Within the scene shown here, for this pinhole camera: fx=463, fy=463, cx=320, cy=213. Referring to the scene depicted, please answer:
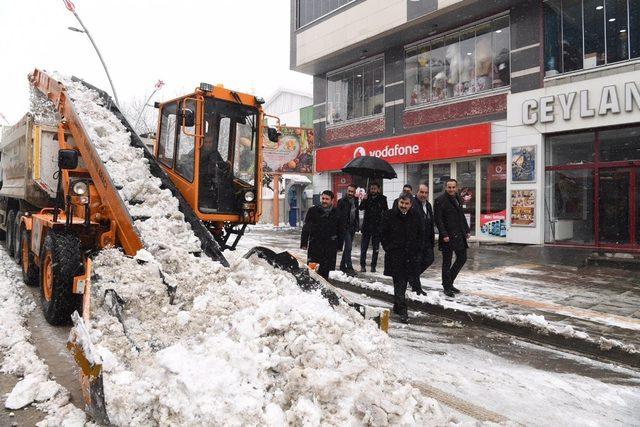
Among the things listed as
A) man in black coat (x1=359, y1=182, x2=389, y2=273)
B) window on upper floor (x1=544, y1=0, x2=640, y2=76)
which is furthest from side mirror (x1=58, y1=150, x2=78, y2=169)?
window on upper floor (x1=544, y1=0, x2=640, y2=76)

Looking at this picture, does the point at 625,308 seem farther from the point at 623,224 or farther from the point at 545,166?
the point at 545,166

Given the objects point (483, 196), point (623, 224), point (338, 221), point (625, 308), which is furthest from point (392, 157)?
point (625, 308)

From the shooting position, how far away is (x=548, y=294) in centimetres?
738

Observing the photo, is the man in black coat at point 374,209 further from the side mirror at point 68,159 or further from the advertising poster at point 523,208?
the advertising poster at point 523,208

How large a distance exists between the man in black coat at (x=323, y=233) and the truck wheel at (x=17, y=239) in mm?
5102

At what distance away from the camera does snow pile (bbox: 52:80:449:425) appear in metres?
2.74

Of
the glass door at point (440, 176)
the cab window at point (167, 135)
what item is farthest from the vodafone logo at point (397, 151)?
the cab window at point (167, 135)

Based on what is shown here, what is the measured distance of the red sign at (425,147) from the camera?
13.8 m

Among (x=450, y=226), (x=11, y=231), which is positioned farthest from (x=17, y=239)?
(x=450, y=226)

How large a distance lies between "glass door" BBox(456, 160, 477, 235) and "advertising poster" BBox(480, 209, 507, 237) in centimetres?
38

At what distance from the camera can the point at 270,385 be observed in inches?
115

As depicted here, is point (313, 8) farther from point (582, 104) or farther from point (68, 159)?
point (68, 159)

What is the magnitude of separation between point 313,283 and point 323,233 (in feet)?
9.45

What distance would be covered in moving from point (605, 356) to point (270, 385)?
383 cm
